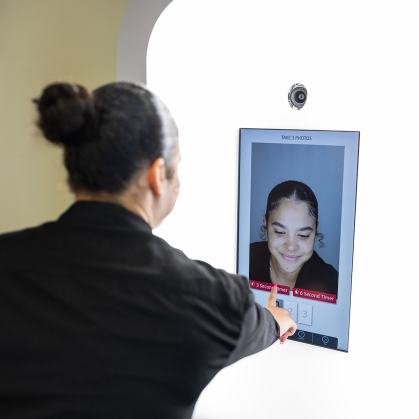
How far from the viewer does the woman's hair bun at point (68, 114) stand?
0.83 meters

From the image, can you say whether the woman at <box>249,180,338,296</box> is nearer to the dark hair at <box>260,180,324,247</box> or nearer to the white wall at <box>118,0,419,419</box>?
the dark hair at <box>260,180,324,247</box>

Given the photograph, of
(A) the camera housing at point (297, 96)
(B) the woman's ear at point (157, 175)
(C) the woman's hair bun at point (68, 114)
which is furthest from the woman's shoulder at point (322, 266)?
(C) the woman's hair bun at point (68, 114)

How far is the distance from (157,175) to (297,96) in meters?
1.08

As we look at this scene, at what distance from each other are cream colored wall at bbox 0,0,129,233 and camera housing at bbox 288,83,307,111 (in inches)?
28.7

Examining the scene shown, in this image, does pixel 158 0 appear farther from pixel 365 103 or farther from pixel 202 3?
pixel 365 103

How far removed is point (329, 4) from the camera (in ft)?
5.53

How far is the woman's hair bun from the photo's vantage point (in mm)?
827

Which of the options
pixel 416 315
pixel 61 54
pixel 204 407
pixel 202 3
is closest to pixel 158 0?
pixel 202 3

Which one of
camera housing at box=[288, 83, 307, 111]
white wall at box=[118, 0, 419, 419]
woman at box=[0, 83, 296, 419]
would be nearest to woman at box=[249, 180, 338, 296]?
white wall at box=[118, 0, 419, 419]

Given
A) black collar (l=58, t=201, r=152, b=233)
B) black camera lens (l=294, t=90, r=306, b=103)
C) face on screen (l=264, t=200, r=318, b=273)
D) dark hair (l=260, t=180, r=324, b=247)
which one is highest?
black camera lens (l=294, t=90, r=306, b=103)

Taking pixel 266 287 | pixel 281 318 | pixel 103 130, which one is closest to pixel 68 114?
pixel 103 130

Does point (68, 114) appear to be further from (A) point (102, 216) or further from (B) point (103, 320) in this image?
(B) point (103, 320)

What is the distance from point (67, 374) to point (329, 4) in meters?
1.53

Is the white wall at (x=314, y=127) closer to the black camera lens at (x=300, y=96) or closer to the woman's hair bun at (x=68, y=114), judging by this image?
the black camera lens at (x=300, y=96)
